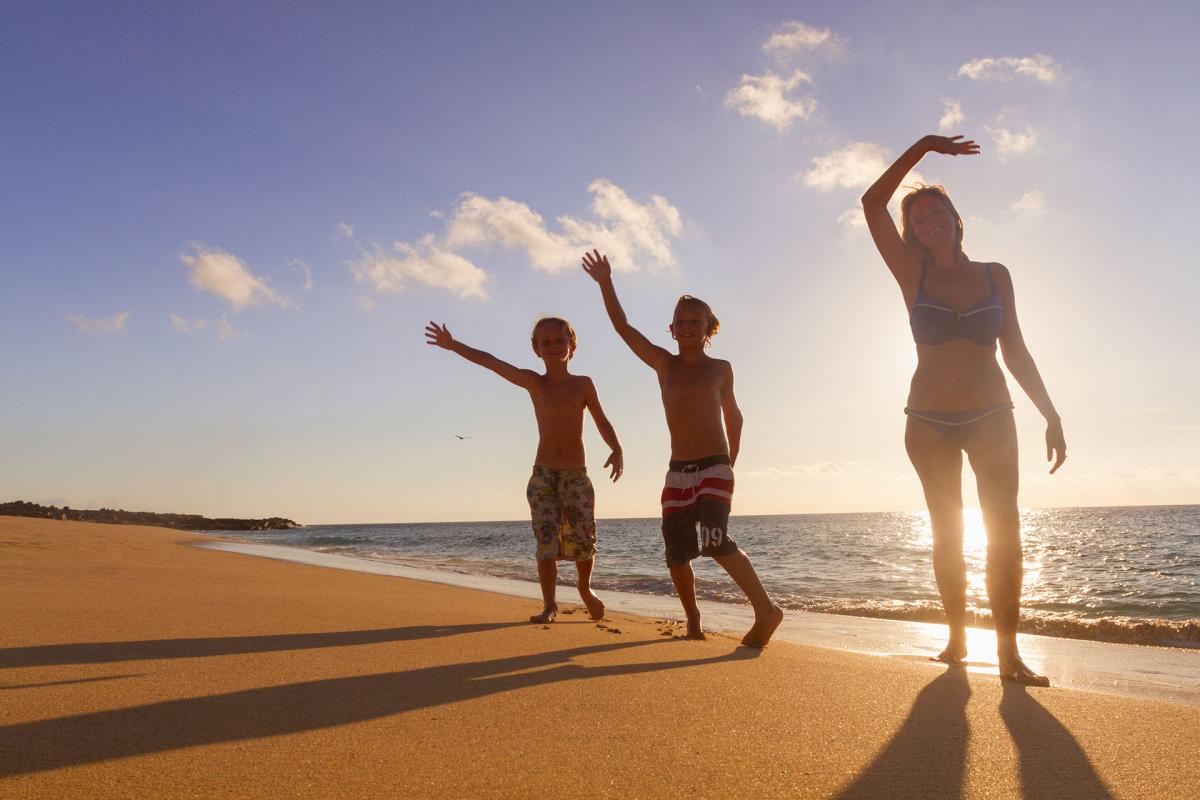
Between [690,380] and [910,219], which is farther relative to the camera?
[690,380]

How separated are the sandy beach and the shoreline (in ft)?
3.53

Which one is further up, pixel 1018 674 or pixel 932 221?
pixel 932 221

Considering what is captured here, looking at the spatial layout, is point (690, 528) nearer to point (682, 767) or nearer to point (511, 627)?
point (511, 627)

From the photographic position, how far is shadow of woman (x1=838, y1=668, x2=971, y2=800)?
1.55 meters

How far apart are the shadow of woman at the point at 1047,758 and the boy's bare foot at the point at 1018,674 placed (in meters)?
0.55

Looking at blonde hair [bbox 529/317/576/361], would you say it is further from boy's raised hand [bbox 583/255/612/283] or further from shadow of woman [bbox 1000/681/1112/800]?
shadow of woman [bbox 1000/681/1112/800]

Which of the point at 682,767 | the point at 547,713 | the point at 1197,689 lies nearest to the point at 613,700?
the point at 547,713

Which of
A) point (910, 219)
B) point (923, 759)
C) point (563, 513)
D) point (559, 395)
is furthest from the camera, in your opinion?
point (559, 395)

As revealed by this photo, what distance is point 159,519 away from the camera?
8194 cm

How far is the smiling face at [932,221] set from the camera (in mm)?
3543

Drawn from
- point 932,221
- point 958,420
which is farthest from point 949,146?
point 958,420

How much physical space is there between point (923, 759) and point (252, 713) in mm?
1642

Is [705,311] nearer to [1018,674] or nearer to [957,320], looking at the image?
[957,320]

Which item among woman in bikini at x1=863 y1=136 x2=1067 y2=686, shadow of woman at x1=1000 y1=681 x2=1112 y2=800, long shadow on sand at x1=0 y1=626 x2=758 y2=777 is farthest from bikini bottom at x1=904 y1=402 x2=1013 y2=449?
long shadow on sand at x1=0 y1=626 x2=758 y2=777
